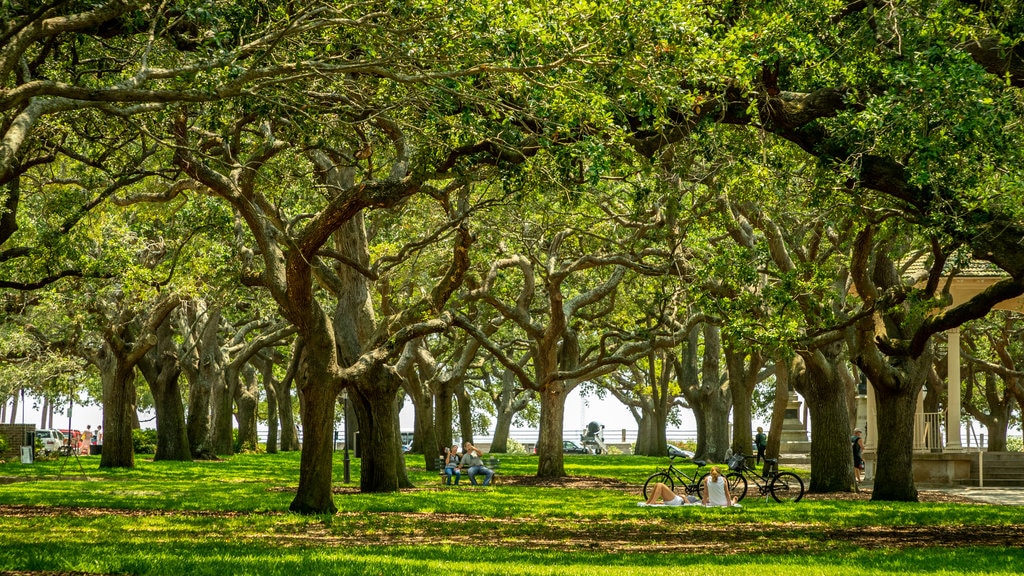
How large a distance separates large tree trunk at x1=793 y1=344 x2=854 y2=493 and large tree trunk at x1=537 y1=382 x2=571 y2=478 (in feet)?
24.7

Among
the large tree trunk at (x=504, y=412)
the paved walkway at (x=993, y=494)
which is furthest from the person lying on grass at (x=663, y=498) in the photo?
the large tree trunk at (x=504, y=412)

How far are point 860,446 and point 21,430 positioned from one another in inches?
1205

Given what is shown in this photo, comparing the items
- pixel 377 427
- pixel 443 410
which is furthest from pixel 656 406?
pixel 377 427

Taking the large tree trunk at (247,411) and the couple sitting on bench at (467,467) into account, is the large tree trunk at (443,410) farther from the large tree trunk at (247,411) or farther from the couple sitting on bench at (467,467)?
the large tree trunk at (247,411)

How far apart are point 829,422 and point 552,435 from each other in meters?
8.60

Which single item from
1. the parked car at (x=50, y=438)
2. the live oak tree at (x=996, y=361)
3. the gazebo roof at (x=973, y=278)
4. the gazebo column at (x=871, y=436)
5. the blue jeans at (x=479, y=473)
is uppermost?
the gazebo roof at (x=973, y=278)

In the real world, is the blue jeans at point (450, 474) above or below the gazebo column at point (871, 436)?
below

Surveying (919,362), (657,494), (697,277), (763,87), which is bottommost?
(657,494)

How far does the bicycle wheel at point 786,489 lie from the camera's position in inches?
810

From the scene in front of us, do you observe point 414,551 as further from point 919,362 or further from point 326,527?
point 919,362

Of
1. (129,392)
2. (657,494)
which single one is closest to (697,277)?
(657,494)

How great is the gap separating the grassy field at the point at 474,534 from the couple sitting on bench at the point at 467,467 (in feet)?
6.15

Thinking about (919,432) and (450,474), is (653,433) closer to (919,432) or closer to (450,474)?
(919,432)

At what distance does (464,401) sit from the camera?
45.8 m
